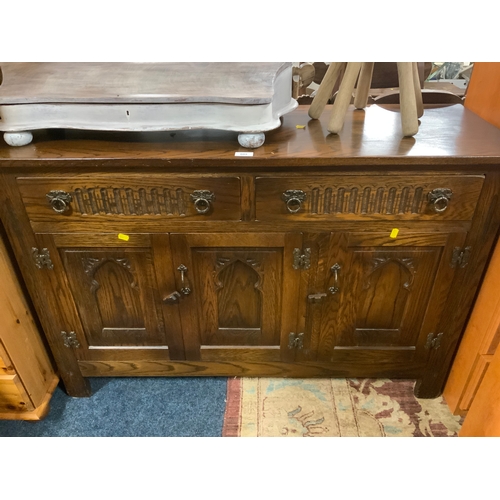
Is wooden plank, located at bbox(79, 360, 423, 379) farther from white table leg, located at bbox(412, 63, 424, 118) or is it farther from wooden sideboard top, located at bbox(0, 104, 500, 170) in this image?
white table leg, located at bbox(412, 63, 424, 118)

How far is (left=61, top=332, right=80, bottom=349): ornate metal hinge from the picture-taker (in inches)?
52.9

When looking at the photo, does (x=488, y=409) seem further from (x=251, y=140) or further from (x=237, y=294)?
(x=251, y=140)

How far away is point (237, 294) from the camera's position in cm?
128

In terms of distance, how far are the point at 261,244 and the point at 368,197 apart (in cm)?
32

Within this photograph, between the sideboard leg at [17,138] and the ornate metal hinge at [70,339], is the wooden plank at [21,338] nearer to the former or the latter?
the ornate metal hinge at [70,339]

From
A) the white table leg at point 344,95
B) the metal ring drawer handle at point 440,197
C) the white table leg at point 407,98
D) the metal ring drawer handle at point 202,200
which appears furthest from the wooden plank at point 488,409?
the metal ring drawer handle at point 202,200

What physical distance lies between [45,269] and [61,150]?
369 millimetres

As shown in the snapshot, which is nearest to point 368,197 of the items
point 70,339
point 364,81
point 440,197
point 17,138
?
point 440,197

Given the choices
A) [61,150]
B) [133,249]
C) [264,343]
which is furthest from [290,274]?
[61,150]

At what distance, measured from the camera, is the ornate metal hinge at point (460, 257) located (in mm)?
1148

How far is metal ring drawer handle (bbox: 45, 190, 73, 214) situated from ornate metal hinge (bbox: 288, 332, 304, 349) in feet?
2.59

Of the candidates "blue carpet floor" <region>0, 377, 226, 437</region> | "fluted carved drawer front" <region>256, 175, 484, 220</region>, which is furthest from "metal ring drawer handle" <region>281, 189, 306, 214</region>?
"blue carpet floor" <region>0, 377, 226, 437</region>

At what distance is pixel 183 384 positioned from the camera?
1513 millimetres

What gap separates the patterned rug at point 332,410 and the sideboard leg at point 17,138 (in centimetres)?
104
